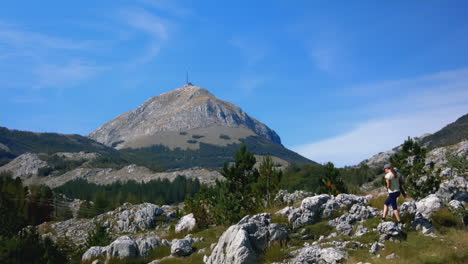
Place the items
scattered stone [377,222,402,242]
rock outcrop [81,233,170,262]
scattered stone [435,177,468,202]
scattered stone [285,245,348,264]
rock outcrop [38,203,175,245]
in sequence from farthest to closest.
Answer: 1. rock outcrop [38,203,175,245]
2. scattered stone [435,177,468,202]
3. rock outcrop [81,233,170,262]
4. scattered stone [377,222,402,242]
5. scattered stone [285,245,348,264]

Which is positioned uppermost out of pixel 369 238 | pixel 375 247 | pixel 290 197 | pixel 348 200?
pixel 348 200

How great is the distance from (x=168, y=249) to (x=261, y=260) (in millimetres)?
9176

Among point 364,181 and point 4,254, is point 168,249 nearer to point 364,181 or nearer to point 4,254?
point 4,254

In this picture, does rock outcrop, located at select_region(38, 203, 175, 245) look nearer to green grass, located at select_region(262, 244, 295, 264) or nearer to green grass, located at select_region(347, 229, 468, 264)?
green grass, located at select_region(262, 244, 295, 264)

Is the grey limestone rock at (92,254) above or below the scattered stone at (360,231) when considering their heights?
below

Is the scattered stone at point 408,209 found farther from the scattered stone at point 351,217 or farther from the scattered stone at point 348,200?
the scattered stone at point 348,200

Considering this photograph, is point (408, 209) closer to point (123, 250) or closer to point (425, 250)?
point (425, 250)

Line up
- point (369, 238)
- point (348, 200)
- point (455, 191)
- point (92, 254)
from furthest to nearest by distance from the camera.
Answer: point (455, 191) < point (92, 254) < point (348, 200) < point (369, 238)

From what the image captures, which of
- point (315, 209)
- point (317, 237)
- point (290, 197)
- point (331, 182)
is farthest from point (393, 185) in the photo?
point (290, 197)

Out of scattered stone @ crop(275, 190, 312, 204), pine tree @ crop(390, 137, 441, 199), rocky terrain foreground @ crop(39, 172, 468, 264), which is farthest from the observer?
scattered stone @ crop(275, 190, 312, 204)

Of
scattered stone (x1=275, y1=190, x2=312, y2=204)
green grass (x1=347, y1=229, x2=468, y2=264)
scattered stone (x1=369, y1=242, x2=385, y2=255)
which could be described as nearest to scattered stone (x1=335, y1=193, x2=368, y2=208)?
green grass (x1=347, y1=229, x2=468, y2=264)

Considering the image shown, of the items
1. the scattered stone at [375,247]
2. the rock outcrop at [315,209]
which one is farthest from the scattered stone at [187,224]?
the scattered stone at [375,247]

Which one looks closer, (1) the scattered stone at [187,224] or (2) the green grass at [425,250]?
(2) the green grass at [425,250]

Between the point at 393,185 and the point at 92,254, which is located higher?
the point at 393,185
